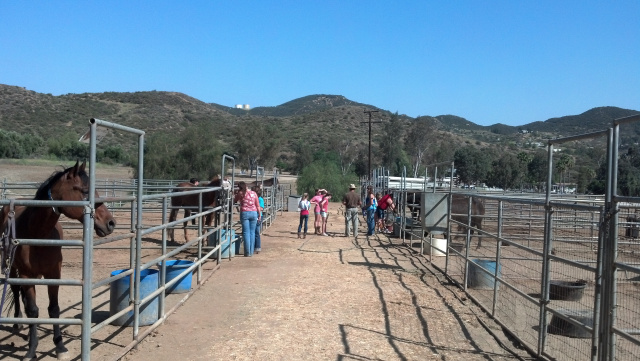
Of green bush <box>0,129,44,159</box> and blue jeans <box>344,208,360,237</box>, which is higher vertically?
green bush <box>0,129,44,159</box>

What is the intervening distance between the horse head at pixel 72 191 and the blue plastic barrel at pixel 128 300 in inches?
52.9

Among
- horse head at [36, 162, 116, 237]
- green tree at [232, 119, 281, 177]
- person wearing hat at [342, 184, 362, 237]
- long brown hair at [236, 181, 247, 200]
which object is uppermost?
green tree at [232, 119, 281, 177]

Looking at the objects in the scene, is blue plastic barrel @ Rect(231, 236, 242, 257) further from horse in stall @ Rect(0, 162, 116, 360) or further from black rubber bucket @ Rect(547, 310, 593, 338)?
black rubber bucket @ Rect(547, 310, 593, 338)

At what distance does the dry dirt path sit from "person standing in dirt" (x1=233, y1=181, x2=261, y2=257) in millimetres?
803

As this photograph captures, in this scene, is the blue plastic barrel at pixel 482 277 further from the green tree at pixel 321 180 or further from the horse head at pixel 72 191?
the green tree at pixel 321 180

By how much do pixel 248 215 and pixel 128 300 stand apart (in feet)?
19.6

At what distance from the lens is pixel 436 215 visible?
12.1 m

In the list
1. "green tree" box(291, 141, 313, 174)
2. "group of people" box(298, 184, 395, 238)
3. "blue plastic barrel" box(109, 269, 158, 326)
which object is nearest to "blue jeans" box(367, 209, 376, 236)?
"group of people" box(298, 184, 395, 238)

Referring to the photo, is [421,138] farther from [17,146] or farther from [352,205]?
[352,205]

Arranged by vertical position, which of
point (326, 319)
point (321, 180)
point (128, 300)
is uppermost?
point (321, 180)

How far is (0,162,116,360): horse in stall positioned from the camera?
4766 millimetres

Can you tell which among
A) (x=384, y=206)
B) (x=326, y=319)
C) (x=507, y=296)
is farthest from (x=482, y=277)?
(x=384, y=206)

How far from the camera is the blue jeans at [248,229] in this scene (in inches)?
467

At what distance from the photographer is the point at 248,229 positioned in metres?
12.1
